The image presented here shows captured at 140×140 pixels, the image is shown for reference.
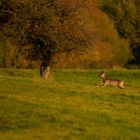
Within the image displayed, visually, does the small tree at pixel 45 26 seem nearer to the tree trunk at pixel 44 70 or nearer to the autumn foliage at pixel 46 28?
the autumn foliage at pixel 46 28

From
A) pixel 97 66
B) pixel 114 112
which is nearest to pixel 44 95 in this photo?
pixel 114 112

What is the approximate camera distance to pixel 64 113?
857 inches

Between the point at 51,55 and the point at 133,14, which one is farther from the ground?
the point at 133,14

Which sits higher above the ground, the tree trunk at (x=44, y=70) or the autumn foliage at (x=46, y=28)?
the autumn foliage at (x=46, y=28)

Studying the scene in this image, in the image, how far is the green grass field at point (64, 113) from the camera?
18938mm

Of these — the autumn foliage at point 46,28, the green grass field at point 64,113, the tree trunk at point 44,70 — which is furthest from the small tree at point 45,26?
the green grass field at point 64,113

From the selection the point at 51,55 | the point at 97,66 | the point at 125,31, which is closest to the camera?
the point at 51,55

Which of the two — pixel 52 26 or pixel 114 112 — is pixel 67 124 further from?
pixel 52 26

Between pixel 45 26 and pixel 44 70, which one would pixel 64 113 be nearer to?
pixel 45 26

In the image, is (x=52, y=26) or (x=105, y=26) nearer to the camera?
(x=52, y=26)

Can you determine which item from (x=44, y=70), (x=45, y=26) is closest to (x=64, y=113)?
(x=45, y=26)

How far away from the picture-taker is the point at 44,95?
1004 inches

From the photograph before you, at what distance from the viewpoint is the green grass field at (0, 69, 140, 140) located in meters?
18.9

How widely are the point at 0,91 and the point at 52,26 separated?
1255 cm
